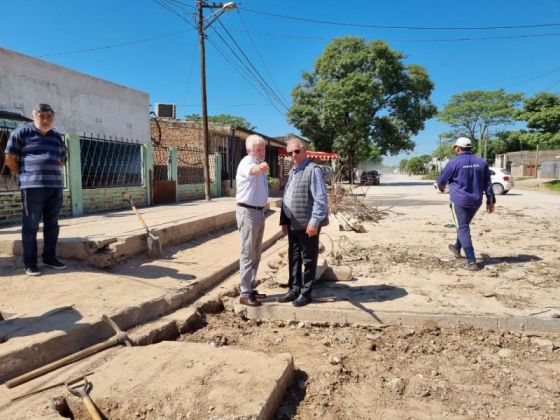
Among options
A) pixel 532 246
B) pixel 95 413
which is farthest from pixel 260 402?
pixel 532 246

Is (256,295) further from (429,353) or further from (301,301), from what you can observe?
(429,353)

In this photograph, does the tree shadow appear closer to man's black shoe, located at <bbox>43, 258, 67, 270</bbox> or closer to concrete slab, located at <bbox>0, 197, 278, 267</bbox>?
man's black shoe, located at <bbox>43, 258, 67, 270</bbox>

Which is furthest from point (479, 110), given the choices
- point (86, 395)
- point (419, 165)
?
point (86, 395)

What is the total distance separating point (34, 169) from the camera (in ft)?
14.0

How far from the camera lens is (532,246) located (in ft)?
23.7

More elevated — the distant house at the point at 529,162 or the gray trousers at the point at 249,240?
the distant house at the point at 529,162

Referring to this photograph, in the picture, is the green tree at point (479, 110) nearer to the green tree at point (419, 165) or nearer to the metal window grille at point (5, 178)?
the green tree at point (419, 165)

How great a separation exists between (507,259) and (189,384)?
535 cm

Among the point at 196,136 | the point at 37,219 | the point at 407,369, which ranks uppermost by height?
the point at 196,136

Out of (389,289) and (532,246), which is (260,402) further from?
(532,246)

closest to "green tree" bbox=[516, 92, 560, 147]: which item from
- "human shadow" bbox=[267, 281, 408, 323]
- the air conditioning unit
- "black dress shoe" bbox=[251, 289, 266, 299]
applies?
the air conditioning unit

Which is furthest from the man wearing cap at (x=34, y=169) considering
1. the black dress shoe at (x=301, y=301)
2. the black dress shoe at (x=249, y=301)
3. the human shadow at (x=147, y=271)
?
the black dress shoe at (x=301, y=301)

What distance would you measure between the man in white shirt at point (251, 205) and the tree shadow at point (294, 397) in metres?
1.29

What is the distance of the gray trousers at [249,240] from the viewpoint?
13.1ft
